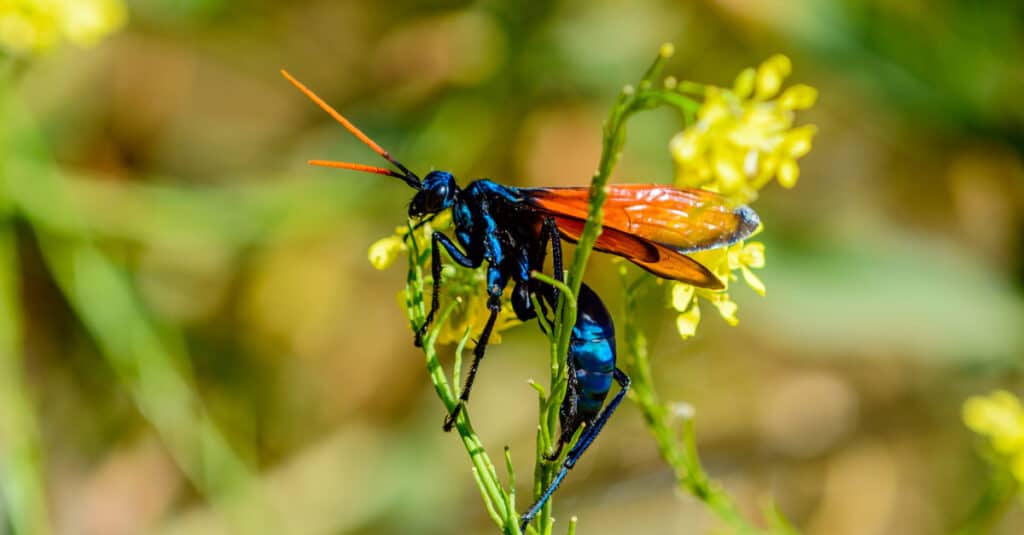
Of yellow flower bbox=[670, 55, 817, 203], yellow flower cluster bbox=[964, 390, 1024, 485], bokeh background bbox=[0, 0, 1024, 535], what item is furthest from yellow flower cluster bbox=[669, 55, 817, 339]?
bokeh background bbox=[0, 0, 1024, 535]

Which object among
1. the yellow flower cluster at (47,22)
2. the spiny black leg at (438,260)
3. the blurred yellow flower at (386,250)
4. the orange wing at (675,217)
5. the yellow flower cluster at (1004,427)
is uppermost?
the yellow flower cluster at (47,22)

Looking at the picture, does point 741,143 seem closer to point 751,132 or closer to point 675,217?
point 751,132

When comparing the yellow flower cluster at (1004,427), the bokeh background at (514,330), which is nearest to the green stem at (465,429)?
the yellow flower cluster at (1004,427)

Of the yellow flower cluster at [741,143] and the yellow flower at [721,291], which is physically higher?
the yellow flower cluster at [741,143]

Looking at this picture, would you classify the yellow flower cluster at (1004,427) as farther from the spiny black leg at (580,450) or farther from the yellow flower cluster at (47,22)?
the yellow flower cluster at (47,22)

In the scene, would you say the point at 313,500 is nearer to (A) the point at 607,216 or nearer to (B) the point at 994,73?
(A) the point at 607,216

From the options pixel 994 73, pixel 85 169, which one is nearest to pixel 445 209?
pixel 85 169

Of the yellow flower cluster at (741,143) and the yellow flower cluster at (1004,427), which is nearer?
the yellow flower cluster at (741,143)

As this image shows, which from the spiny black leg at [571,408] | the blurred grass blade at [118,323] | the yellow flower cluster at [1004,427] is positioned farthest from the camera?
the blurred grass blade at [118,323]
